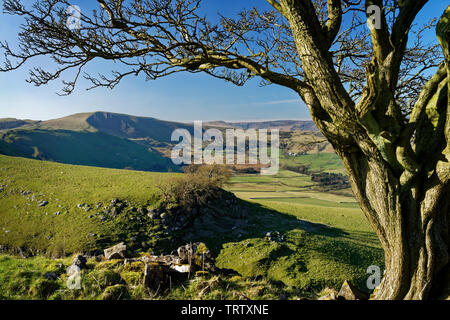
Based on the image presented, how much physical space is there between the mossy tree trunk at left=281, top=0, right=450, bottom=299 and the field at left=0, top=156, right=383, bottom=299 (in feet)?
40.5

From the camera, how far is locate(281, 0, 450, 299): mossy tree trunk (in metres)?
4.16

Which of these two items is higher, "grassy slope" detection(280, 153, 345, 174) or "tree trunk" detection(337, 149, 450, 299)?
"tree trunk" detection(337, 149, 450, 299)

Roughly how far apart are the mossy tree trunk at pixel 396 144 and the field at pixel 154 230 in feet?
40.5

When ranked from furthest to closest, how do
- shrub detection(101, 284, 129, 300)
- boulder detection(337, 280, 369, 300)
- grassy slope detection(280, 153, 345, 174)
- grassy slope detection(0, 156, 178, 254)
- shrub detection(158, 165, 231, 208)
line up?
1. grassy slope detection(280, 153, 345, 174)
2. shrub detection(158, 165, 231, 208)
3. grassy slope detection(0, 156, 178, 254)
4. boulder detection(337, 280, 369, 300)
5. shrub detection(101, 284, 129, 300)

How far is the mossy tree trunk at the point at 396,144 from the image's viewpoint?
416 cm

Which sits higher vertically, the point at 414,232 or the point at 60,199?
the point at 414,232

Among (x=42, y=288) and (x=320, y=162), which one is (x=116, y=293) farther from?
(x=320, y=162)

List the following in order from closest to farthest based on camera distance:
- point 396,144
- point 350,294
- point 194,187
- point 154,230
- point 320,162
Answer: point 396,144 → point 350,294 → point 154,230 → point 194,187 → point 320,162

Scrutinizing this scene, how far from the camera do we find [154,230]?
26.9 m

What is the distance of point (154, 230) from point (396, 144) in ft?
88.2

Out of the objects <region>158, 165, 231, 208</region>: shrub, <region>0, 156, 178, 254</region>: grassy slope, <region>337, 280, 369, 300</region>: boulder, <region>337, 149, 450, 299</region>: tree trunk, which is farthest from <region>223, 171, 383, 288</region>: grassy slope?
<region>337, 149, 450, 299</region>: tree trunk

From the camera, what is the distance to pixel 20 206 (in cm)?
3030

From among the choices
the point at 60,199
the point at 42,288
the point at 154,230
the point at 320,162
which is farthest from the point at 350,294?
the point at 320,162

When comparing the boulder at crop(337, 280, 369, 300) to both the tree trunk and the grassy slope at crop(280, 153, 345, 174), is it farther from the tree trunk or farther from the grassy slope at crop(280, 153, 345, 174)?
the grassy slope at crop(280, 153, 345, 174)
